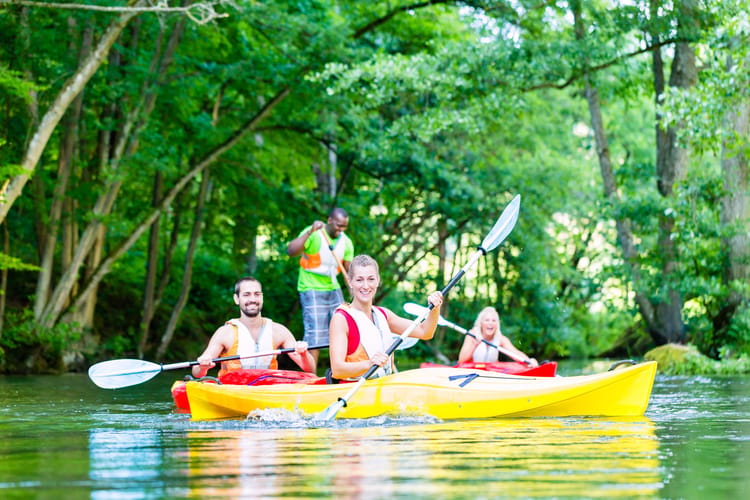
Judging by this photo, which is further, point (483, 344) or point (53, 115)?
point (53, 115)

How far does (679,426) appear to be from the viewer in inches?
252

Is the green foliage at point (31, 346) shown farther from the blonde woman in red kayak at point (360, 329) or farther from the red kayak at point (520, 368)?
the blonde woman in red kayak at point (360, 329)

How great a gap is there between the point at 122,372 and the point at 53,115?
17.3 ft

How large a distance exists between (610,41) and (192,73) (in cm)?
677

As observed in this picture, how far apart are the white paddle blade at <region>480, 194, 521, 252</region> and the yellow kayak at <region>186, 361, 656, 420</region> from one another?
1.67 meters

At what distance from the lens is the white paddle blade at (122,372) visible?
8.59 metres

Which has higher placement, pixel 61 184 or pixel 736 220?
pixel 61 184

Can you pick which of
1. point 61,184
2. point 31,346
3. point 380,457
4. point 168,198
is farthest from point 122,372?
point 168,198

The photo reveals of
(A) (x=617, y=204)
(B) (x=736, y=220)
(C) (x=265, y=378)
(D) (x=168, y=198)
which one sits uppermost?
(D) (x=168, y=198)

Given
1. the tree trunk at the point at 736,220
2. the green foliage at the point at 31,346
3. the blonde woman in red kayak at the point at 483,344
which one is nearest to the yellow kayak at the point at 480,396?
the blonde woman in red kayak at the point at 483,344

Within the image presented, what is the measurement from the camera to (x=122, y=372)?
8.66 meters

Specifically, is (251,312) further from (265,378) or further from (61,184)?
(61,184)

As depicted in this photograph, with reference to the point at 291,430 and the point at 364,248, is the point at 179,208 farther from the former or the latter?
the point at 291,430

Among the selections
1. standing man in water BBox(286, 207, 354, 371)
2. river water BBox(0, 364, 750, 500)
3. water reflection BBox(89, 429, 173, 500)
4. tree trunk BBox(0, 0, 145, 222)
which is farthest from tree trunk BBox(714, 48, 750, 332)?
water reflection BBox(89, 429, 173, 500)
